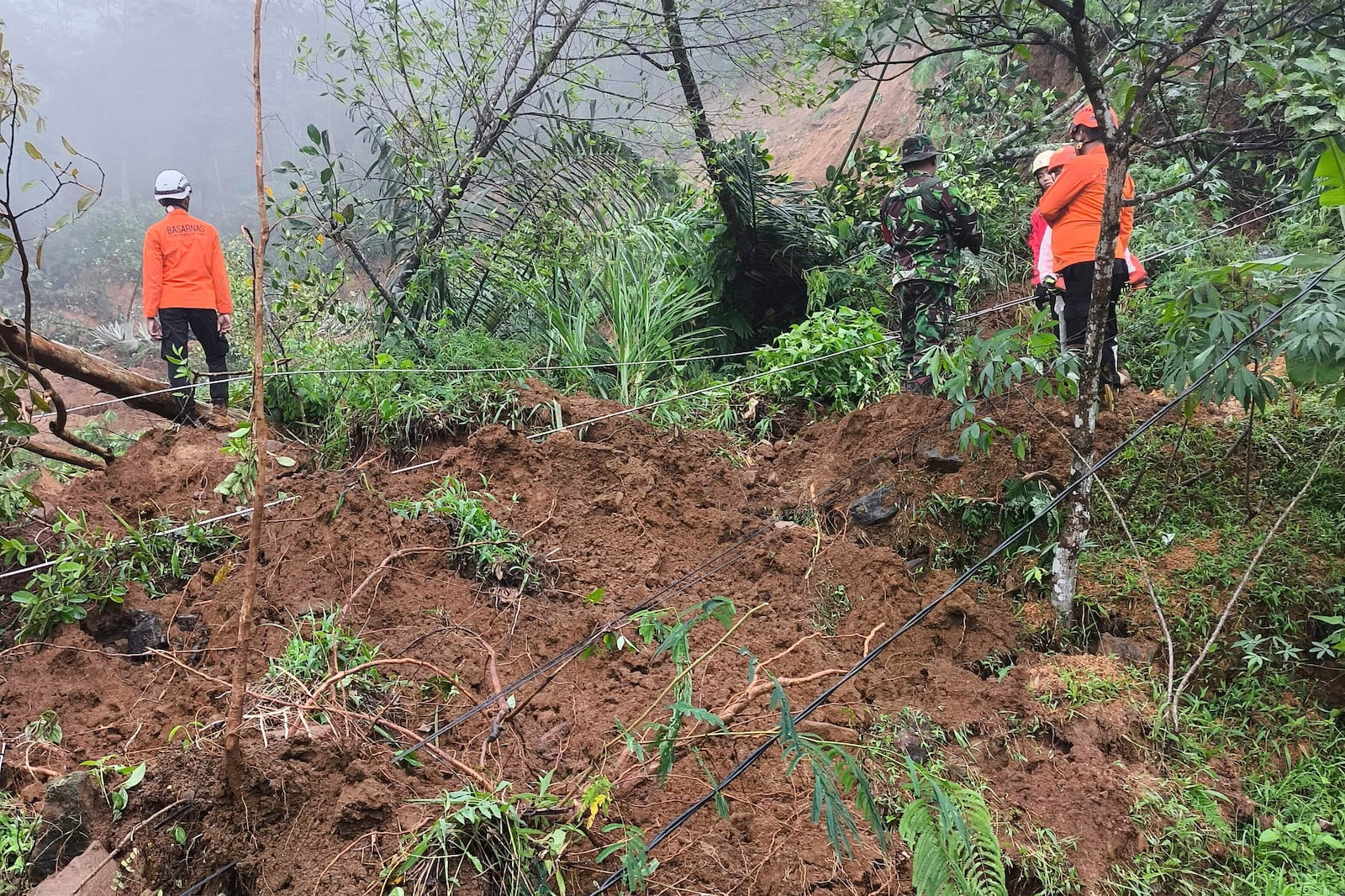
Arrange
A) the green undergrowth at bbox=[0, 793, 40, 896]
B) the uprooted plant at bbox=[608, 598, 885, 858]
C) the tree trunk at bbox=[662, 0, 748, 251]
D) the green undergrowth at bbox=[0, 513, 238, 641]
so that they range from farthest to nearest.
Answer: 1. the tree trunk at bbox=[662, 0, 748, 251]
2. the green undergrowth at bbox=[0, 513, 238, 641]
3. the green undergrowth at bbox=[0, 793, 40, 896]
4. the uprooted plant at bbox=[608, 598, 885, 858]

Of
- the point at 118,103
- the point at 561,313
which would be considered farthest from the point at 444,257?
the point at 118,103

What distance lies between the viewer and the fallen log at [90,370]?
3.64 m

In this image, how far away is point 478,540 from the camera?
3557 millimetres

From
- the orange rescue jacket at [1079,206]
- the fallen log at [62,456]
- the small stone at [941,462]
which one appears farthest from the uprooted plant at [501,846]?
the orange rescue jacket at [1079,206]

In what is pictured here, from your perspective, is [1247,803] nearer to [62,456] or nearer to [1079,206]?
[1079,206]

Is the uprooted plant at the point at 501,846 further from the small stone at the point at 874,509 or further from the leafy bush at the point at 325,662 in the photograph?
the small stone at the point at 874,509

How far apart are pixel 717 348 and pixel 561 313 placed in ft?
4.90

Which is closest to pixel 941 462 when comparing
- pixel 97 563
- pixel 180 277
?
pixel 97 563

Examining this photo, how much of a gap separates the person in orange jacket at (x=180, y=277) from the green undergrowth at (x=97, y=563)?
1.91 m

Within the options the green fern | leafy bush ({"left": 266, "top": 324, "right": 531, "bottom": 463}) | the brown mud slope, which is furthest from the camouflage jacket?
the green fern

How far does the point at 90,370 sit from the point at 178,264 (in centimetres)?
153

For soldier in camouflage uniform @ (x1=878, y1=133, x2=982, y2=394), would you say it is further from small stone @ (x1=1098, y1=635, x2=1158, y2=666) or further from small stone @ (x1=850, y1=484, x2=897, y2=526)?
small stone @ (x1=1098, y1=635, x2=1158, y2=666)

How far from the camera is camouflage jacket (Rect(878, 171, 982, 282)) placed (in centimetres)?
497

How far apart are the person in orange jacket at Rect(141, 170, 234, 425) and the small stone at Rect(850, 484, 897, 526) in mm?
3905
